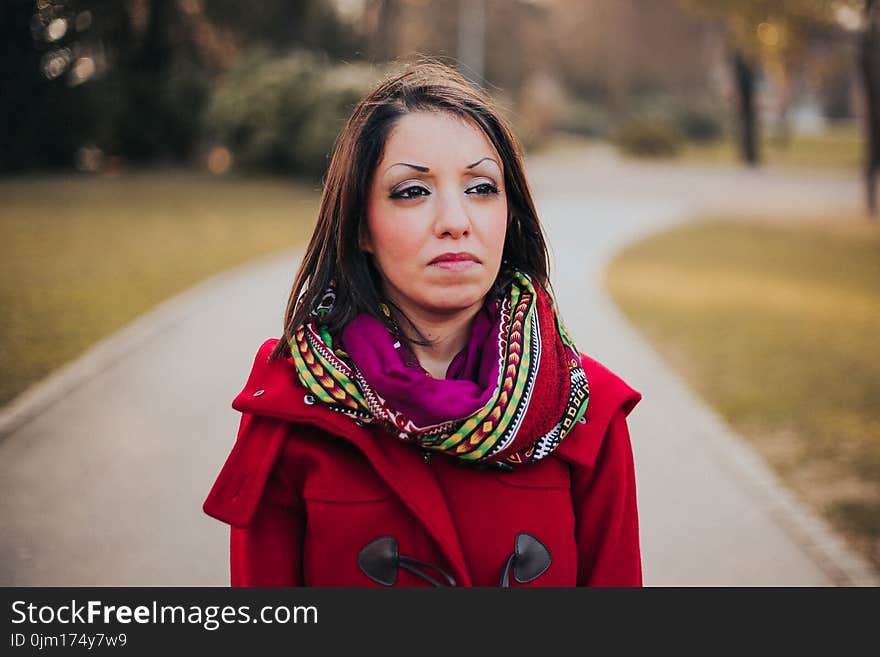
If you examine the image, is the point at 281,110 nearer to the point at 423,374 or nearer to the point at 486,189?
the point at 486,189

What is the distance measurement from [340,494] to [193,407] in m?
4.28

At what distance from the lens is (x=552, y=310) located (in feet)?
6.36

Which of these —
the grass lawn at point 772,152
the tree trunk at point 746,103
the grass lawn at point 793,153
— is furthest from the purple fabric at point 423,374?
the grass lawn at point 793,153

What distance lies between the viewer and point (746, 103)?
31.8 meters

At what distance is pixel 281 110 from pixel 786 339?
17.9 m

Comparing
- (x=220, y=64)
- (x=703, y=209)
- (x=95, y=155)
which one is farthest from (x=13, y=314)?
(x=220, y=64)

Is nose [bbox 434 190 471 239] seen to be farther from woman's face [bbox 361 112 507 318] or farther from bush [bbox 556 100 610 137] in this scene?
bush [bbox 556 100 610 137]

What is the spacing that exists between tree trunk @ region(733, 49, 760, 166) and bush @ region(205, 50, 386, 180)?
14997 mm

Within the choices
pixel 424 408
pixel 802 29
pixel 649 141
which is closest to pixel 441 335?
pixel 424 408

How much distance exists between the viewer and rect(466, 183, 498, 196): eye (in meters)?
1.82

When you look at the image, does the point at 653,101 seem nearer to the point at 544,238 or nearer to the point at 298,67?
the point at 298,67

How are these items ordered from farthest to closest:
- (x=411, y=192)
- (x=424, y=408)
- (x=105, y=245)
A: (x=105, y=245), (x=411, y=192), (x=424, y=408)

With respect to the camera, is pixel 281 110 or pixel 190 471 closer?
pixel 190 471

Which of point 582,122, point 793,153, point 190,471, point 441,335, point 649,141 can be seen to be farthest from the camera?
point 582,122
